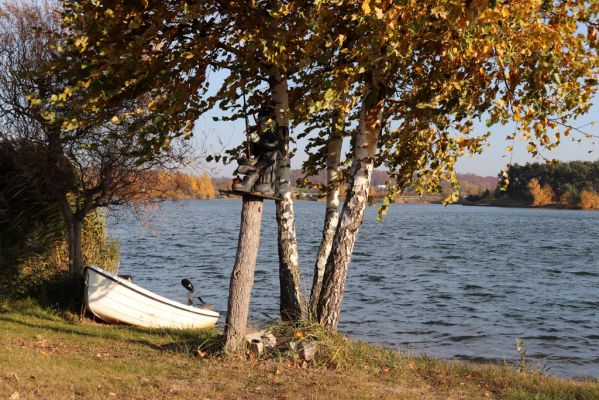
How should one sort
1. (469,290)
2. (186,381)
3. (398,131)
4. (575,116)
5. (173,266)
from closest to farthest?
(186,381), (575,116), (398,131), (469,290), (173,266)

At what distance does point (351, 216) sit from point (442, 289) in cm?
1859

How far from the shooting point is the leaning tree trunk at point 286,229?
11.5m

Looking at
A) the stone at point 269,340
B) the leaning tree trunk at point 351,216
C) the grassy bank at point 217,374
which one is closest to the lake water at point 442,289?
the leaning tree trunk at point 351,216

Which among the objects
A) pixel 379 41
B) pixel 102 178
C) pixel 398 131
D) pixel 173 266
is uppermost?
pixel 379 41

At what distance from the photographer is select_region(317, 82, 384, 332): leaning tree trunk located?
455 inches

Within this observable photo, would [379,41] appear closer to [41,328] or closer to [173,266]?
[41,328]

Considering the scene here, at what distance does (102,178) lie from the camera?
15.2 meters

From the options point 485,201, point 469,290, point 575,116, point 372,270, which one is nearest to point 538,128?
point 575,116

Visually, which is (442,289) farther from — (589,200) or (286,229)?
(589,200)

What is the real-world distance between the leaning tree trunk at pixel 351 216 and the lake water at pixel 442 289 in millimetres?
2113

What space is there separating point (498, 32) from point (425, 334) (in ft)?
40.4

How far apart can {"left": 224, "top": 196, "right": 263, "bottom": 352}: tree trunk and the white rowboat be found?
487cm

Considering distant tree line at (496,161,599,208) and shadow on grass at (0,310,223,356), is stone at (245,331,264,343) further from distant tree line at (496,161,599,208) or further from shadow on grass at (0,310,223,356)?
distant tree line at (496,161,599,208)

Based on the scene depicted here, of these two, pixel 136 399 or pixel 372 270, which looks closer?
pixel 136 399
